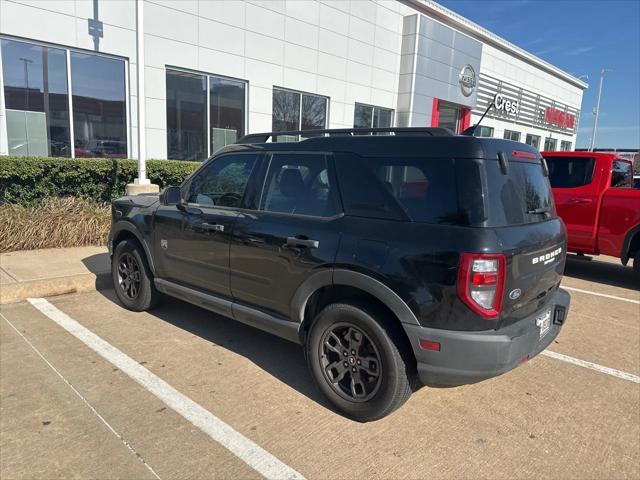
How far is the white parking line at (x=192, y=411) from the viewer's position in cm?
266

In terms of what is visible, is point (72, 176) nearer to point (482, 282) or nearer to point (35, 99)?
point (35, 99)

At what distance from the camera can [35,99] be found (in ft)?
30.7

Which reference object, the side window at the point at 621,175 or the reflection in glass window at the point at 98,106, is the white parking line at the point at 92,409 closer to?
the reflection in glass window at the point at 98,106

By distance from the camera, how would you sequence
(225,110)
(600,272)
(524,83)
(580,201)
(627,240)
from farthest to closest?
(524,83), (225,110), (600,272), (580,201), (627,240)

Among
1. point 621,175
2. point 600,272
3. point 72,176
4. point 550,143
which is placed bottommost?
point 600,272

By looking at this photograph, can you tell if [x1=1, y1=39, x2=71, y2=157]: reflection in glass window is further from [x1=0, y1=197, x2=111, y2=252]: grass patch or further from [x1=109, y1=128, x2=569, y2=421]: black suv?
[x1=109, y1=128, x2=569, y2=421]: black suv

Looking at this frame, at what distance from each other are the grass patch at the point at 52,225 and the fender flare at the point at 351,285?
218 inches

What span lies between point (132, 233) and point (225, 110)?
27.6 ft

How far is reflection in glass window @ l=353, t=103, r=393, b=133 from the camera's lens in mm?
16688

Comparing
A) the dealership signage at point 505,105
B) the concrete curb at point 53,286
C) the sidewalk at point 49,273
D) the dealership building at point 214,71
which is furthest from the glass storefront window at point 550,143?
the concrete curb at point 53,286

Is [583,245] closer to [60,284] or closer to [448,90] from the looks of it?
[60,284]

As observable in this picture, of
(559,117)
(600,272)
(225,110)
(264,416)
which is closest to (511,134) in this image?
(559,117)

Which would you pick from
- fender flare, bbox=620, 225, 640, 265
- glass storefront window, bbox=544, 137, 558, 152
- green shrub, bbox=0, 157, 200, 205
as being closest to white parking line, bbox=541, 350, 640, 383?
fender flare, bbox=620, 225, 640, 265

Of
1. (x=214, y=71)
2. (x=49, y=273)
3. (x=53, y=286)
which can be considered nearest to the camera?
(x=53, y=286)
